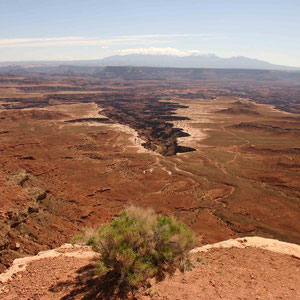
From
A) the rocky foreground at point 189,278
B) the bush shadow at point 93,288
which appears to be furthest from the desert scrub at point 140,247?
the rocky foreground at point 189,278

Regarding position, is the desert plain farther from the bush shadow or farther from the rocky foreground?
the bush shadow

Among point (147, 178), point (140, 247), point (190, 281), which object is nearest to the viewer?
point (190, 281)

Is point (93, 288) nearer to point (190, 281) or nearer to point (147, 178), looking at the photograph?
point (190, 281)

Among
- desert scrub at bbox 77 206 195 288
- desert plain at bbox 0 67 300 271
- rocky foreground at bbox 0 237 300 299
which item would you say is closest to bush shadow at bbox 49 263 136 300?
rocky foreground at bbox 0 237 300 299

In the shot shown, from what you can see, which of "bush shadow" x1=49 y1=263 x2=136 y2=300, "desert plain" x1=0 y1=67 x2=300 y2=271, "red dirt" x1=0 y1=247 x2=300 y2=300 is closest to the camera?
"bush shadow" x1=49 y1=263 x2=136 y2=300

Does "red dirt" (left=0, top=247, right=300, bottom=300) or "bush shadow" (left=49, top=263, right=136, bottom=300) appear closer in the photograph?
"bush shadow" (left=49, top=263, right=136, bottom=300)

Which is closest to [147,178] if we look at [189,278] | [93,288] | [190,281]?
[189,278]
